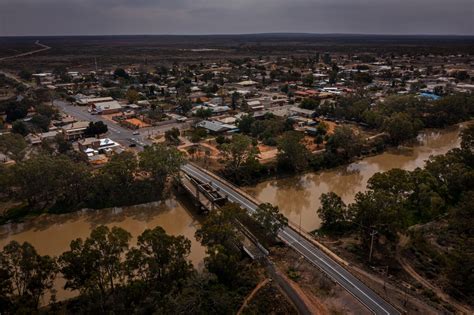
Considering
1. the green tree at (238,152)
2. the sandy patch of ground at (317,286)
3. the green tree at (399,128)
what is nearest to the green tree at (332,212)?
the sandy patch of ground at (317,286)

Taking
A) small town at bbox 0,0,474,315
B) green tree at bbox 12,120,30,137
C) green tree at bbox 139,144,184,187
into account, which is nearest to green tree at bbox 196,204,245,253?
small town at bbox 0,0,474,315

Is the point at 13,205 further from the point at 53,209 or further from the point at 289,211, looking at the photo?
the point at 289,211

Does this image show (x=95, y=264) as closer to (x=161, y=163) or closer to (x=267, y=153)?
(x=161, y=163)

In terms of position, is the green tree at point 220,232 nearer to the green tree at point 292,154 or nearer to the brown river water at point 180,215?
the brown river water at point 180,215

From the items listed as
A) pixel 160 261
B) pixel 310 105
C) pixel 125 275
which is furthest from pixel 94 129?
pixel 310 105

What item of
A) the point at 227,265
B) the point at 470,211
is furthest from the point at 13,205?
the point at 470,211
